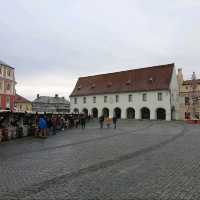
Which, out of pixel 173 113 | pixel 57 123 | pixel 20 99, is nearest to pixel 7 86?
pixel 57 123

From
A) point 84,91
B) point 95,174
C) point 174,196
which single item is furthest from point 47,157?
point 84,91

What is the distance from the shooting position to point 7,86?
46.9 m

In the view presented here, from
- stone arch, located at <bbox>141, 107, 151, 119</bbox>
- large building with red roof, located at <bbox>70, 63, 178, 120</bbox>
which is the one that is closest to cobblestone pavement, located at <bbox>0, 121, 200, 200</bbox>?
large building with red roof, located at <bbox>70, 63, 178, 120</bbox>

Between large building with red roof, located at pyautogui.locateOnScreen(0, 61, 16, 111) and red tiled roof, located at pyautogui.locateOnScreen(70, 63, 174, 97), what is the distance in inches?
720

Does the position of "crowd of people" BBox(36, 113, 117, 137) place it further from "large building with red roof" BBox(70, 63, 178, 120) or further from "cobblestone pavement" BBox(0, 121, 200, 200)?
"large building with red roof" BBox(70, 63, 178, 120)

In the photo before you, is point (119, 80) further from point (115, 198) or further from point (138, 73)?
point (115, 198)

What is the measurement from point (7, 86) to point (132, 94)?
24336mm

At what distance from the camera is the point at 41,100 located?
344 ft

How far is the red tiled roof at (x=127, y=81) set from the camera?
5025 centimetres

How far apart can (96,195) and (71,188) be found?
0.85 meters

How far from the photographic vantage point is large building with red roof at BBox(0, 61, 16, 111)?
45.3m

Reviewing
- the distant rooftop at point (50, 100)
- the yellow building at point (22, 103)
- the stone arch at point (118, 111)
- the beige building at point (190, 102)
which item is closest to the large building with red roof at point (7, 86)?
→ the stone arch at point (118, 111)

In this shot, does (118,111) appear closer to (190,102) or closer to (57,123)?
(190,102)

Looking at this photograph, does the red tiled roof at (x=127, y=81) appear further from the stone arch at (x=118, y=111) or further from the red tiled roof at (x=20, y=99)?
the red tiled roof at (x=20, y=99)
